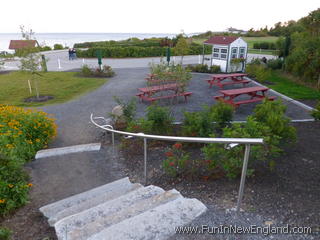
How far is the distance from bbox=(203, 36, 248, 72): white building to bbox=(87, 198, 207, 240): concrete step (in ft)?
48.5

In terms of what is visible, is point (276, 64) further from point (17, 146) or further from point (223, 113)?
Result: point (17, 146)

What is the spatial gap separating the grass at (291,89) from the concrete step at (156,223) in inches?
373

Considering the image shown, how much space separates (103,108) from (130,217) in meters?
7.63

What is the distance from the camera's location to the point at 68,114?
9.11m

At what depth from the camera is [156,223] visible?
233cm

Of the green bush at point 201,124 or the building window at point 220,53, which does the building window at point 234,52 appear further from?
the green bush at point 201,124

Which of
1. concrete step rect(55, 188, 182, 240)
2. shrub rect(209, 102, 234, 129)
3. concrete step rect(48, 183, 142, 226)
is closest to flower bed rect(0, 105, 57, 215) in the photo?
concrete step rect(48, 183, 142, 226)

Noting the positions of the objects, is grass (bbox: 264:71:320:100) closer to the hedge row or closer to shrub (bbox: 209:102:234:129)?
shrub (bbox: 209:102:234:129)

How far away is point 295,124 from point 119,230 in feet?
21.0

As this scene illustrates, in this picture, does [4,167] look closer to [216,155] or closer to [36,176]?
[36,176]

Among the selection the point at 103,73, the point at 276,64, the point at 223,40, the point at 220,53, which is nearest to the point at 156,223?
the point at 103,73

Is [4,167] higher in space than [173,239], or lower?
lower

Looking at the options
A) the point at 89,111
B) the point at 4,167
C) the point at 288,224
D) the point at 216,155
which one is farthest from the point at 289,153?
the point at 89,111

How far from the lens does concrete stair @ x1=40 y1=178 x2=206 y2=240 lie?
223 centimetres
